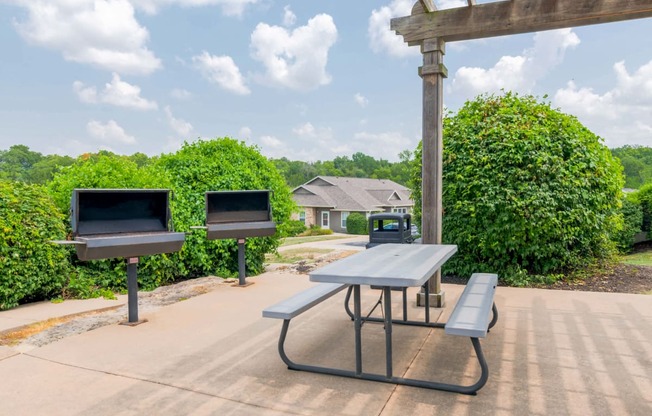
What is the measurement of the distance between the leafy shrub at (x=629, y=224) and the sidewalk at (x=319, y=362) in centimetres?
836

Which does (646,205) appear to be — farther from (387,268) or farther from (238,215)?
(387,268)

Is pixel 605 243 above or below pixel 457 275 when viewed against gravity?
above

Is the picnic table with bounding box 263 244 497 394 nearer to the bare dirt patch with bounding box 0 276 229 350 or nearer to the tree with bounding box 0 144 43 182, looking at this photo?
the bare dirt patch with bounding box 0 276 229 350

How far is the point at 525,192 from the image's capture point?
6.12m

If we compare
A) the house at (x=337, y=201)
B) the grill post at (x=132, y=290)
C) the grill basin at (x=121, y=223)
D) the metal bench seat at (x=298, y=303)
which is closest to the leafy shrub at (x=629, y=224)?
the metal bench seat at (x=298, y=303)

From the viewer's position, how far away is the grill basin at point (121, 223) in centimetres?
395

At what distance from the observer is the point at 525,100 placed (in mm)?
6930

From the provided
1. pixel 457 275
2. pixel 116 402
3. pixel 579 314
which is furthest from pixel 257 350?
pixel 457 275

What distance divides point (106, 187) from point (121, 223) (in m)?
1.44

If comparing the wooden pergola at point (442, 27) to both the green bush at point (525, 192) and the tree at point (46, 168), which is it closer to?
the green bush at point (525, 192)

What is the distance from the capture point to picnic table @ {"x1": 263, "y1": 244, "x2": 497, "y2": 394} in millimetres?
2619

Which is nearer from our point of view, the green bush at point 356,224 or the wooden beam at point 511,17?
the wooden beam at point 511,17

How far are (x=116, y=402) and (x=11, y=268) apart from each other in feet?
10.1

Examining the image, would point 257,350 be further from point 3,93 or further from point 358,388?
point 3,93
